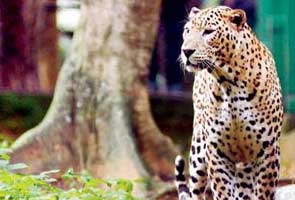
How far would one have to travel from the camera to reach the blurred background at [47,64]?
462 inches

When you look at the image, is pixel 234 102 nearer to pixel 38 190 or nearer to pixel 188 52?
pixel 188 52

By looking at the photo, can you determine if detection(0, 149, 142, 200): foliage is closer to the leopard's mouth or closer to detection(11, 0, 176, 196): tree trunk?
the leopard's mouth

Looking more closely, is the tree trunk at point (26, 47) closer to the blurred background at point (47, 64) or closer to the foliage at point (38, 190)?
the blurred background at point (47, 64)

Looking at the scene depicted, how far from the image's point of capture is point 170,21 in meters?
11.6

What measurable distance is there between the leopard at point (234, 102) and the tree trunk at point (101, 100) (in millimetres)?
2319

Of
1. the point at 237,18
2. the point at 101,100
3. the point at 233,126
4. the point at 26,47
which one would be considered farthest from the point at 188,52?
the point at 26,47

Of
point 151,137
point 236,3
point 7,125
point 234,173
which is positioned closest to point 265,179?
point 234,173

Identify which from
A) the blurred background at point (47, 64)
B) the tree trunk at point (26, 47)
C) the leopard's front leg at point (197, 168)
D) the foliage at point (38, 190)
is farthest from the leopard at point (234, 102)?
the tree trunk at point (26, 47)

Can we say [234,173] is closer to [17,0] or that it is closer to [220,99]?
[220,99]

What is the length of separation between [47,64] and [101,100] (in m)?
1.84

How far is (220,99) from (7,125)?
470 centimetres

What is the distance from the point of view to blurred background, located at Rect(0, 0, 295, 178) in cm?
1173

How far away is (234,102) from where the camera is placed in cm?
752

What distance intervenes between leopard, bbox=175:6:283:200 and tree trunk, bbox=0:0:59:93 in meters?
4.23
